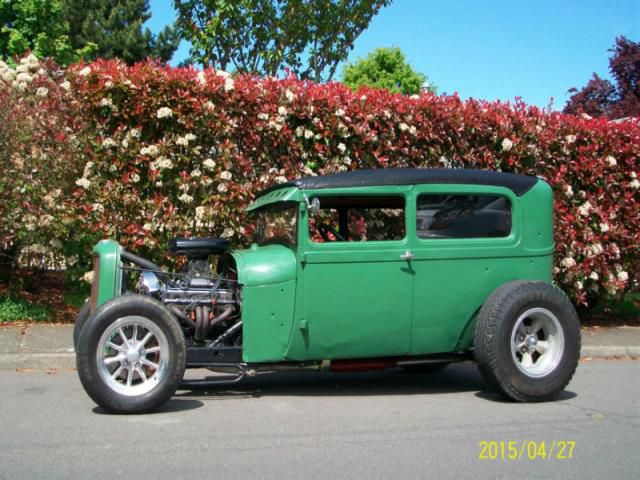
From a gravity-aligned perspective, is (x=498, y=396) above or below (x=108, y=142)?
below

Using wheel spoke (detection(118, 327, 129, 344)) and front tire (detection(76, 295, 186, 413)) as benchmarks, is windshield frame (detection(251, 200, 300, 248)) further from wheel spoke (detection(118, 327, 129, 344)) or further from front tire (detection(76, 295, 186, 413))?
wheel spoke (detection(118, 327, 129, 344))

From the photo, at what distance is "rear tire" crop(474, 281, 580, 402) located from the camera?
571 cm

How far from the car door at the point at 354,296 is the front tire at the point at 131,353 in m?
1.04

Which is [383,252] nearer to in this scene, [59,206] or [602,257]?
[59,206]

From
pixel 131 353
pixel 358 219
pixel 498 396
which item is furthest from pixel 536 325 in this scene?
pixel 131 353

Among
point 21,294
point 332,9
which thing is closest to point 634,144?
point 332,9

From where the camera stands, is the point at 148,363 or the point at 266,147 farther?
the point at 266,147

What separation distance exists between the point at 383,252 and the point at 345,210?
969 mm

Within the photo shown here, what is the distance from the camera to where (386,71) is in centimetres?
3578

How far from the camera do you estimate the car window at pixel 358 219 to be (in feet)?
20.1

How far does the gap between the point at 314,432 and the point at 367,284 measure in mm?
1355

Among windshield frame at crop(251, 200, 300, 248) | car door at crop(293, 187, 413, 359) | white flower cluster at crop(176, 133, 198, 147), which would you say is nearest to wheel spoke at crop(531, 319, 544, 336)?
car door at crop(293, 187, 413, 359)

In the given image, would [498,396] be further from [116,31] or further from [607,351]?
[116,31]

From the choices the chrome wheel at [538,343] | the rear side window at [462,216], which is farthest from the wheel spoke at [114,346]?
the chrome wheel at [538,343]
